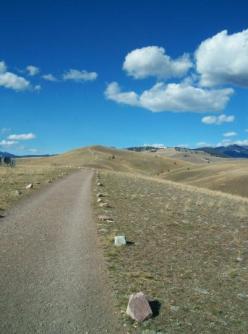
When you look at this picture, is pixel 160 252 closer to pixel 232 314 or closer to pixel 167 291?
pixel 167 291

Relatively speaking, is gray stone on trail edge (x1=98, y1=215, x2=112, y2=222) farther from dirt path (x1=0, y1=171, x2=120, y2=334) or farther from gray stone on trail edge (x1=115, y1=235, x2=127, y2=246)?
gray stone on trail edge (x1=115, y1=235, x2=127, y2=246)

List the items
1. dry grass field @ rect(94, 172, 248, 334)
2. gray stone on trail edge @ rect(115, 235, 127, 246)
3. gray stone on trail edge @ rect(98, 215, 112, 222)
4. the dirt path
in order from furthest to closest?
gray stone on trail edge @ rect(98, 215, 112, 222) → gray stone on trail edge @ rect(115, 235, 127, 246) → dry grass field @ rect(94, 172, 248, 334) → the dirt path

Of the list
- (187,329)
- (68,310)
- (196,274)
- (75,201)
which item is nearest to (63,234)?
(196,274)

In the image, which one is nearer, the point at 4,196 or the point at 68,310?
the point at 68,310

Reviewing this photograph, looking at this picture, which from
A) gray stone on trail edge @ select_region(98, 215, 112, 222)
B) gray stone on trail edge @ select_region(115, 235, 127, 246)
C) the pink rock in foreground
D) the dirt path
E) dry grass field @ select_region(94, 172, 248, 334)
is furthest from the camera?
gray stone on trail edge @ select_region(98, 215, 112, 222)

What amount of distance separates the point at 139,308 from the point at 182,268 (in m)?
4.29

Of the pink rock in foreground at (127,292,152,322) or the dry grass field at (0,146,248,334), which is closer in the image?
the pink rock in foreground at (127,292,152,322)

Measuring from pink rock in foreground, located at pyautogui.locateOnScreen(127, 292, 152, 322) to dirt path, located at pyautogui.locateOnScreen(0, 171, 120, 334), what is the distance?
1.44ft

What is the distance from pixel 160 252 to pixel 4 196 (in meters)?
16.5

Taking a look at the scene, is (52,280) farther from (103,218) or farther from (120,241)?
(103,218)

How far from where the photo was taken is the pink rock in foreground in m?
9.16

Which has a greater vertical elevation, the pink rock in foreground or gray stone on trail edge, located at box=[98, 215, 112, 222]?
gray stone on trail edge, located at box=[98, 215, 112, 222]

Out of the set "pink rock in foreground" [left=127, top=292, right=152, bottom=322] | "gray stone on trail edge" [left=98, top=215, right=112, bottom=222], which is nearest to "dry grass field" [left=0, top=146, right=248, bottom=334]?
"pink rock in foreground" [left=127, top=292, right=152, bottom=322]

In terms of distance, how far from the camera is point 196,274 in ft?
42.0
